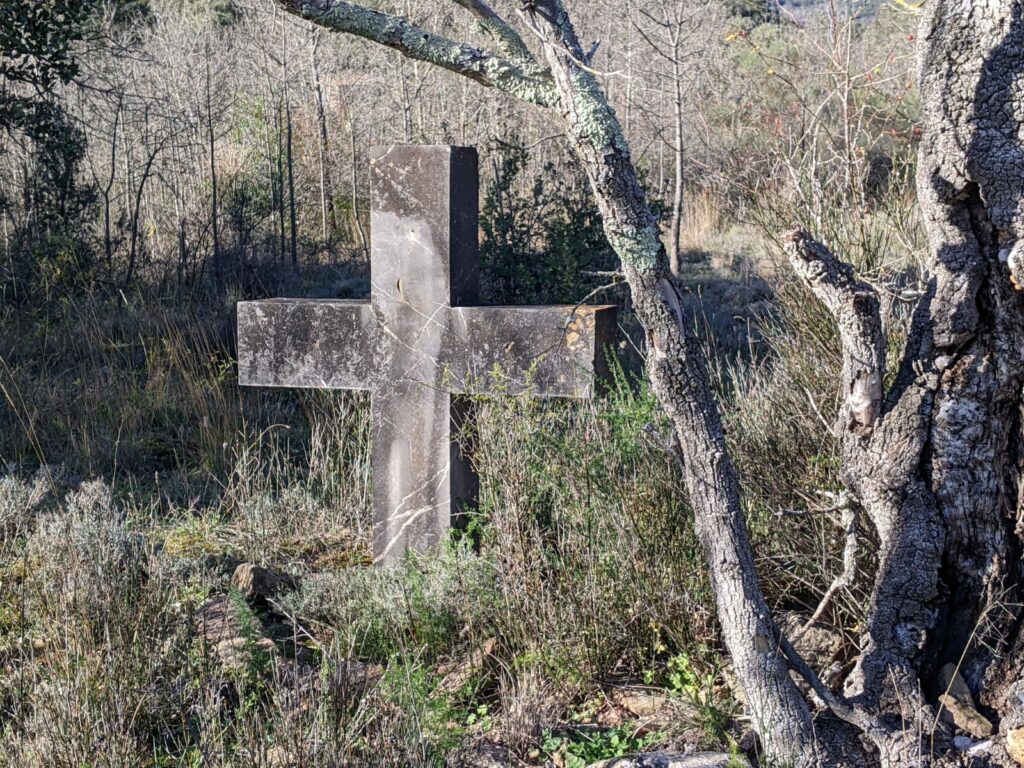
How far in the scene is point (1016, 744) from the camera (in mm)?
2391

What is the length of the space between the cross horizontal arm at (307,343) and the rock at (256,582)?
745 mm

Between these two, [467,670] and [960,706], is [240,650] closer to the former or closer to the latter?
[467,670]

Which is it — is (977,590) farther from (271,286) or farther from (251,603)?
(271,286)

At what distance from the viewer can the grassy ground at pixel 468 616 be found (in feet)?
8.56

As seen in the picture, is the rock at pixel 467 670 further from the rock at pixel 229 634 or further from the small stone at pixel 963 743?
the small stone at pixel 963 743

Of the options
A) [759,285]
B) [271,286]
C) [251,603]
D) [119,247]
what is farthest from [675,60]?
[251,603]

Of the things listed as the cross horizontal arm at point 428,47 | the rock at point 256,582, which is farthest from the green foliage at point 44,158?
the cross horizontal arm at point 428,47

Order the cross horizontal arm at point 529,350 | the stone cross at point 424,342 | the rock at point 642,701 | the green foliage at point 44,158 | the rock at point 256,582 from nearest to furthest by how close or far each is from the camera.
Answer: the rock at point 642,701, the cross horizontal arm at point 529,350, the stone cross at point 424,342, the rock at point 256,582, the green foliage at point 44,158

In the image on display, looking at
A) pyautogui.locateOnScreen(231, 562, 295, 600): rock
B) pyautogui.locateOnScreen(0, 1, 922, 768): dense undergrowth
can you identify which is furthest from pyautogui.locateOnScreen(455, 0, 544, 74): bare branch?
pyautogui.locateOnScreen(231, 562, 295, 600): rock

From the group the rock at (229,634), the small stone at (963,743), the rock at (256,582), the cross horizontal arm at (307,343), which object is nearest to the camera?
the small stone at (963,743)

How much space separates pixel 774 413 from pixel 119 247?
8172mm

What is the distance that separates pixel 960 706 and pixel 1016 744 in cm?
15

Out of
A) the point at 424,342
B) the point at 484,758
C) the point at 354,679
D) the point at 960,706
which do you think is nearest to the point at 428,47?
the point at 424,342

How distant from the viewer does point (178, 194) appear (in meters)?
11.5
